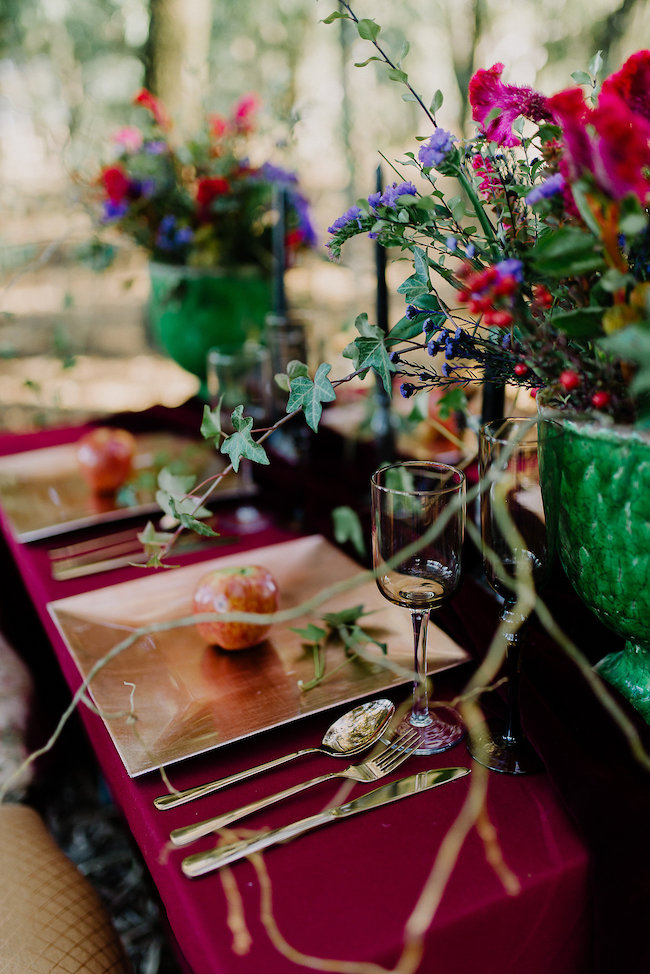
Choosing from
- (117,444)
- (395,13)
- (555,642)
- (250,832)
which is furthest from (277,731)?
(395,13)

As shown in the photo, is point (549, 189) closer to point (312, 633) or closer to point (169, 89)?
point (312, 633)

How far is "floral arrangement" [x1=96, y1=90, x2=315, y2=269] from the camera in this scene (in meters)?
1.55

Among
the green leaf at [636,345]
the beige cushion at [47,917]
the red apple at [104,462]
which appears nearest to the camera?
the green leaf at [636,345]

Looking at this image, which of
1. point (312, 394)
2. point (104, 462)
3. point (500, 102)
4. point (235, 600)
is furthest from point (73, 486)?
point (500, 102)

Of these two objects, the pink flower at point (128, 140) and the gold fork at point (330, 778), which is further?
the pink flower at point (128, 140)

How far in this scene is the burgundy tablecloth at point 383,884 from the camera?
1.60ft

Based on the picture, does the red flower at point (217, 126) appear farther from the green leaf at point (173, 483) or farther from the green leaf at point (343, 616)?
the green leaf at point (343, 616)

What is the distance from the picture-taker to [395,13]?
187 inches

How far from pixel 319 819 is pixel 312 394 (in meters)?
0.35

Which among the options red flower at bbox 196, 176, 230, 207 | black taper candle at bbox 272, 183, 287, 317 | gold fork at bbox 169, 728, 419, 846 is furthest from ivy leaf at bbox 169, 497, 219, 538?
red flower at bbox 196, 176, 230, 207

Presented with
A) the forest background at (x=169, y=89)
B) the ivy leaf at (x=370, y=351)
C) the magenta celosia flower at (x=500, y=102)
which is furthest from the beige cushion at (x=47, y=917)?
the forest background at (x=169, y=89)

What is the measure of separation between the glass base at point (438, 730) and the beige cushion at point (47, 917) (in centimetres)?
40

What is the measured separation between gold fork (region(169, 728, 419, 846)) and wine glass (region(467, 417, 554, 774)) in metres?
0.06

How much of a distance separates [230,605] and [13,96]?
509 cm
